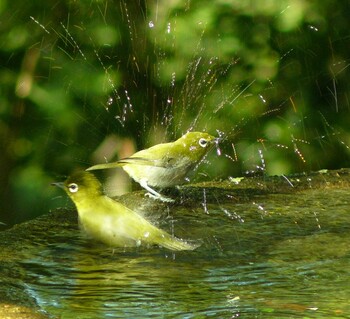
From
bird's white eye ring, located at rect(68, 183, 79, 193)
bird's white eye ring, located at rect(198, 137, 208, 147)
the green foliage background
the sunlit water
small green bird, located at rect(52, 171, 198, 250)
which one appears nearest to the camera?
the sunlit water

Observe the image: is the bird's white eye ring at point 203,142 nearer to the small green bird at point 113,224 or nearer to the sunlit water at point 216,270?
the sunlit water at point 216,270

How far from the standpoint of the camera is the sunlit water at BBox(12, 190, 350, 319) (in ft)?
10.7

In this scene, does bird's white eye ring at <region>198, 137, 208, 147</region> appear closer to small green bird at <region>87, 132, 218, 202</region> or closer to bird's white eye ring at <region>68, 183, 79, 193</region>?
small green bird at <region>87, 132, 218, 202</region>

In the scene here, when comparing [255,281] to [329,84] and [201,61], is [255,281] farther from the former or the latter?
[329,84]

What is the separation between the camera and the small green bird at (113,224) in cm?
418

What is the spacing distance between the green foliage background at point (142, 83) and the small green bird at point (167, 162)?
A: 60.0 inches

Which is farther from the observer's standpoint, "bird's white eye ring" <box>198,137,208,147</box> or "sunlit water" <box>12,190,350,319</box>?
"bird's white eye ring" <box>198,137,208,147</box>

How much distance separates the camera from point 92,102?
679cm

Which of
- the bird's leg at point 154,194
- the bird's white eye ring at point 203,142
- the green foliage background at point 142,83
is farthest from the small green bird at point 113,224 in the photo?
the green foliage background at point 142,83

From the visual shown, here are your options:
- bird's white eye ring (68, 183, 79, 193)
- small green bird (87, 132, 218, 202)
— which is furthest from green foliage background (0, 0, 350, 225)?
bird's white eye ring (68, 183, 79, 193)

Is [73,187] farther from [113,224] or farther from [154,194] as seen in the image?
[154,194]

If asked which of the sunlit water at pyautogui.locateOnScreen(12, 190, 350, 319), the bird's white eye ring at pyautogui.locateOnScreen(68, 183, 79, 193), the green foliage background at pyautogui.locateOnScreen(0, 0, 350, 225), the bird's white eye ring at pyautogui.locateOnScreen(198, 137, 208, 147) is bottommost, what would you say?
the sunlit water at pyautogui.locateOnScreen(12, 190, 350, 319)

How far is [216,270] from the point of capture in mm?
3852

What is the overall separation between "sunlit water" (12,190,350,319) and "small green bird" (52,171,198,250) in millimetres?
51
